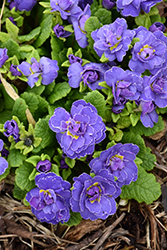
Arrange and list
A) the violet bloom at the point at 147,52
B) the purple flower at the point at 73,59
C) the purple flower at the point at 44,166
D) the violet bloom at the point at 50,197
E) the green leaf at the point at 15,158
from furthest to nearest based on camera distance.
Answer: the purple flower at the point at 73,59 → the violet bloom at the point at 147,52 → the green leaf at the point at 15,158 → the purple flower at the point at 44,166 → the violet bloom at the point at 50,197

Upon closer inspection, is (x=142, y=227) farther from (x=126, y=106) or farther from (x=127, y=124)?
(x=126, y=106)

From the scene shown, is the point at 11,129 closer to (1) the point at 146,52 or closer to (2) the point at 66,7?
(2) the point at 66,7

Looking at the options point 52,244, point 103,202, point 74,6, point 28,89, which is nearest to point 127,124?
point 103,202

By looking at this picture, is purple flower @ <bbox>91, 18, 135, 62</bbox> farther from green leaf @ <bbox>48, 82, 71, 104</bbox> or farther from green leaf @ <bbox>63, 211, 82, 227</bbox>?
green leaf @ <bbox>63, 211, 82, 227</bbox>

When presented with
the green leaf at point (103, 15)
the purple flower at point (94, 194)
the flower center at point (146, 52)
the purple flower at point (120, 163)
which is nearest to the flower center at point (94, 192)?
the purple flower at point (94, 194)

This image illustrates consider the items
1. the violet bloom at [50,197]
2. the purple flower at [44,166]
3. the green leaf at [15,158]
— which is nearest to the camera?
the violet bloom at [50,197]

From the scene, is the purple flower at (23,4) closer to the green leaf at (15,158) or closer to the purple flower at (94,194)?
the green leaf at (15,158)
